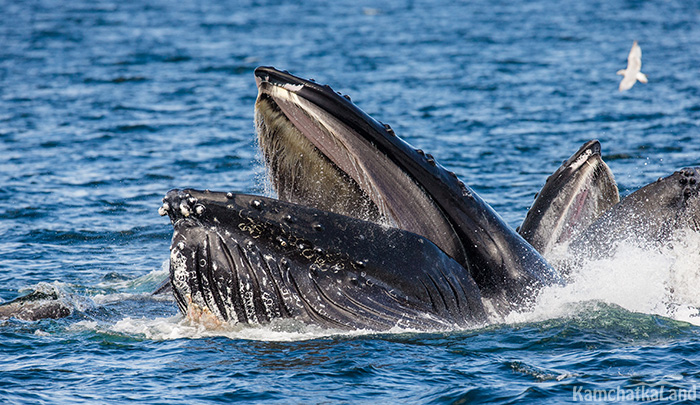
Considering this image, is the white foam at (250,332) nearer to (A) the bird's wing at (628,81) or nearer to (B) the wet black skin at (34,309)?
(B) the wet black skin at (34,309)

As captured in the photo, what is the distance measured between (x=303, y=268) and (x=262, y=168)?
114 centimetres

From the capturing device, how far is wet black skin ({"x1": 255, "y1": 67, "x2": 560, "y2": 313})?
8195 mm

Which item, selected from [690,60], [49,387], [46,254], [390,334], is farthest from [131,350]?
[690,60]

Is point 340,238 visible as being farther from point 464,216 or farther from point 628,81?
point 628,81

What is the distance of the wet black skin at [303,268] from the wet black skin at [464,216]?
263 millimetres

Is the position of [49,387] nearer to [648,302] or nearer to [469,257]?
[469,257]

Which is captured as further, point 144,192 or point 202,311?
point 144,192

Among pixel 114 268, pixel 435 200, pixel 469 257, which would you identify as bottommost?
pixel 114 268

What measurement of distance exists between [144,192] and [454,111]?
391 inches

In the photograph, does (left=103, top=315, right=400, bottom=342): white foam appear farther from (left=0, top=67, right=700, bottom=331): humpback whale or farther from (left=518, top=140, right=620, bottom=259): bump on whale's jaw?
(left=518, top=140, right=620, bottom=259): bump on whale's jaw

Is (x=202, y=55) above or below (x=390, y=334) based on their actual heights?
above

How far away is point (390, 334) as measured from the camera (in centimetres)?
873

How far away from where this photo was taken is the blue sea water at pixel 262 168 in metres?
8.44

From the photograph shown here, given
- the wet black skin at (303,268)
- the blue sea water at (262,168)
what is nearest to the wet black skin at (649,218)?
the blue sea water at (262,168)
